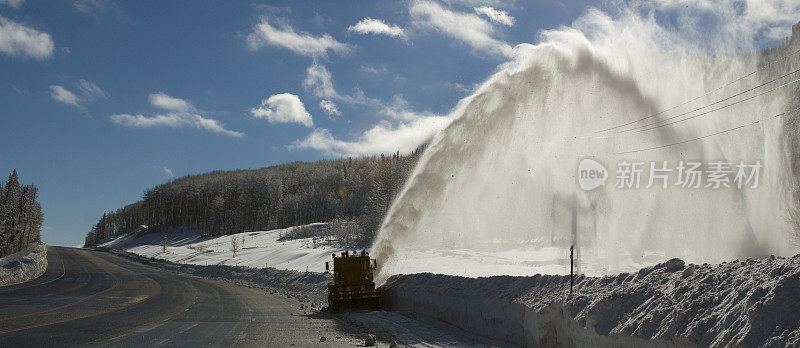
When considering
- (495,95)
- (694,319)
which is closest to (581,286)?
(694,319)

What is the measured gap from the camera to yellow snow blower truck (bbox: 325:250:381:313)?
845 inches

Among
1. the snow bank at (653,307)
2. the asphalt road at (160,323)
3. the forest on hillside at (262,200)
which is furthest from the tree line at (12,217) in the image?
the snow bank at (653,307)

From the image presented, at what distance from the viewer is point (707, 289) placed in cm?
912

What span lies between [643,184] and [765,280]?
2156cm

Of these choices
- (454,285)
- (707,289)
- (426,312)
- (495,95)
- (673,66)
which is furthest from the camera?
(673,66)

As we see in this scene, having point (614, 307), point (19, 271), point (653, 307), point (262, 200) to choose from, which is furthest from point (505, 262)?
point (262, 200)

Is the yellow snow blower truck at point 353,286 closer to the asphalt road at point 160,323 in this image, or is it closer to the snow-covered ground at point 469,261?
the asphalt road at point 160,323

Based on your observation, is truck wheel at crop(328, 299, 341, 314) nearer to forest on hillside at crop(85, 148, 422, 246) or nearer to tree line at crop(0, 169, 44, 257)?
tree line at crop(0, 169, 44, 257)

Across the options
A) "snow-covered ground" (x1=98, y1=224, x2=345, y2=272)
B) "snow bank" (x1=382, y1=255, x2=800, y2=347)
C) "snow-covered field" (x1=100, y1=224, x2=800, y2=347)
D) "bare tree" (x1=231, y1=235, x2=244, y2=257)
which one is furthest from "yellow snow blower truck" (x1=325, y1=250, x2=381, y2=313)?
"bare tree" (x1=231, y1=235, x2=244, y2=257)

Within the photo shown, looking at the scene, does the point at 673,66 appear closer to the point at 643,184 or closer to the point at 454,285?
the point at 643,184

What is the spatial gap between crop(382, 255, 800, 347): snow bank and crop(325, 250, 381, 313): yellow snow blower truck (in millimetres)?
7029

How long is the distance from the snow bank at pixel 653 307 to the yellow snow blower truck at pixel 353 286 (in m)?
7.03

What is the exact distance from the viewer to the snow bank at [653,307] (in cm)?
785

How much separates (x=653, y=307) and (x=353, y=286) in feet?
45.4
